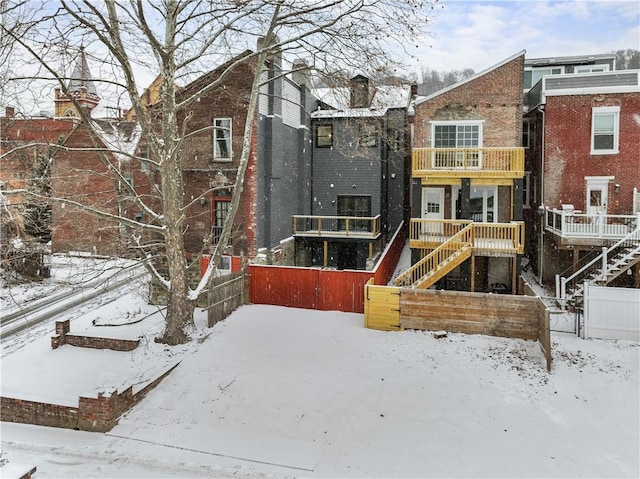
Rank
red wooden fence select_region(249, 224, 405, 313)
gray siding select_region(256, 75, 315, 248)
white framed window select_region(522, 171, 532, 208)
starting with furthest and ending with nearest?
white framed window select_region(522, 171, 532, 208)
gray siding select_region(256, 75, 315, 248)
red wooden fence select_region(249, 224, 405, 313)

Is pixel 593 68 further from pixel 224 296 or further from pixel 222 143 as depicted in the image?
pixel 224 296

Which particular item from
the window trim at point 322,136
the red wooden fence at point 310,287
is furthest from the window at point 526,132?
the red wooden fence at point 310,287

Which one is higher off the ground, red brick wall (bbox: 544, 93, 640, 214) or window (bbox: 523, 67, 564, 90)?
window (bbox: 523, 67, 564, 90)

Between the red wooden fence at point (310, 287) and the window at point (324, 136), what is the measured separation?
10118 mm

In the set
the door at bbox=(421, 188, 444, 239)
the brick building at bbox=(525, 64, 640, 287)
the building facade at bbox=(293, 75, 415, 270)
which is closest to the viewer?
the brick building at bbox=(525, 64, 640, 287)

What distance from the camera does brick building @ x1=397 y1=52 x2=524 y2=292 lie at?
60.6ft

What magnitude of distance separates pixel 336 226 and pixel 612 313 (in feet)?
44.3

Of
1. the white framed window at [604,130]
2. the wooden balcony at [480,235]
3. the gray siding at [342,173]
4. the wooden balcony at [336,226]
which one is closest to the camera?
the wooden balcony at [480,235]

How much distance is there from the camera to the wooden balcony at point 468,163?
1839 cm

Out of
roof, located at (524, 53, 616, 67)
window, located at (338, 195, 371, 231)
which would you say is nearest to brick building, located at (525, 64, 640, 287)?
roof, located at (524, 53, 616, 67)

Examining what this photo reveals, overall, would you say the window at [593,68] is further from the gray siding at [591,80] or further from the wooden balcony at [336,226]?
the wooden balcony at [336,226]

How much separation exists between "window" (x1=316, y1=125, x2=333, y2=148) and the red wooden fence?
33.2ft

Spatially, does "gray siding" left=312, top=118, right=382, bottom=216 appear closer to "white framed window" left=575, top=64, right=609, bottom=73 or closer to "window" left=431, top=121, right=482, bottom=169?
"window" left=431, top=121, right=482, bottom=169

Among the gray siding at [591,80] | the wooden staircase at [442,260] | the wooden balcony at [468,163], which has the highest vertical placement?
the gray siding at [591,80]
